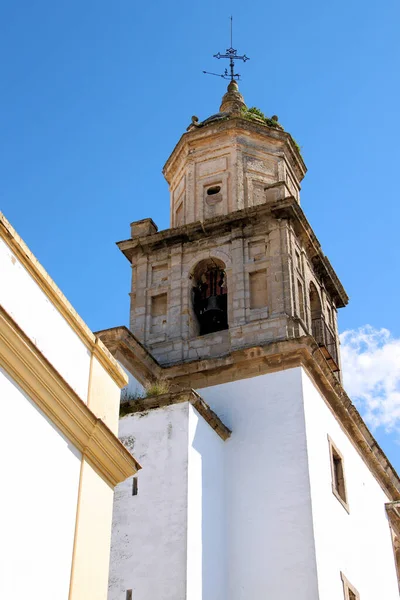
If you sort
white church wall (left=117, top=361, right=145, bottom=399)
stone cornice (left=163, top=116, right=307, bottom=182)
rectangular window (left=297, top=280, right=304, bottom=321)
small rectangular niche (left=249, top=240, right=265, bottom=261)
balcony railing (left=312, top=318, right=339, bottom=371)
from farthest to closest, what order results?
stone cornice (left=163, top=116, right=307, bottom=182)
balcony railing (left=312, top=318, right=339, bottom=371)
small rectangular niche (left=249, top=240, right=265, bottom=261)
rectangular window (left=297, top=280, right=304, bottom=321)
white church wall (left=117, top=361, right=145, bottom=399)

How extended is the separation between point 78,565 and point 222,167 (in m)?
13.5

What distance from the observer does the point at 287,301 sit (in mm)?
17516

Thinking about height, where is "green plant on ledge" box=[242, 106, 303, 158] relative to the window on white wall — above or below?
above

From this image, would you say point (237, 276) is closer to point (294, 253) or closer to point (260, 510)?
point (294, 253)

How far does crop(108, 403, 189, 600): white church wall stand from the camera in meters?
13.1

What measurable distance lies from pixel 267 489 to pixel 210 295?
5411mm

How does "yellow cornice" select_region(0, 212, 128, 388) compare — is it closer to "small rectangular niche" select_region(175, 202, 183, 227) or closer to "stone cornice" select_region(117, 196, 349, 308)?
"stone cornice" select_region(117, 196, 349, 308)

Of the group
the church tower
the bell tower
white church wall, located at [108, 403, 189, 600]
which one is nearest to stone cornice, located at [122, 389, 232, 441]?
the church tower

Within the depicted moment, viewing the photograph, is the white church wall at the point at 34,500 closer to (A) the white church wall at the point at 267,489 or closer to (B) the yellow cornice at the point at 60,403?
(B) the yellow cornice at the point at 60,403

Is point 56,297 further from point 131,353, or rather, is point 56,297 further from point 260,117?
point 260,117

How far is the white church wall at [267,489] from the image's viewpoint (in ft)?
45.9

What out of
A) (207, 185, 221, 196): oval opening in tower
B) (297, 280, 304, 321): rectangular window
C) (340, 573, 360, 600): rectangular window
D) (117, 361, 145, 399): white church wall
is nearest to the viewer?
(340, 573, 360, 600): rectangular window

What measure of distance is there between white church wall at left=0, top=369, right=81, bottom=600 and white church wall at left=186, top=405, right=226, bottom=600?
505cm

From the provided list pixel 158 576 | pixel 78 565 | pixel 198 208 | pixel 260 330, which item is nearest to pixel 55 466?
pixel 78 565
